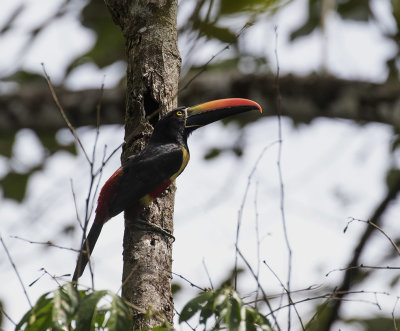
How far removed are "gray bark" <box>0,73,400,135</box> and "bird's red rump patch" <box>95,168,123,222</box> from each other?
1297 millimetres

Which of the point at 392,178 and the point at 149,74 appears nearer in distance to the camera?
the point at 149,74

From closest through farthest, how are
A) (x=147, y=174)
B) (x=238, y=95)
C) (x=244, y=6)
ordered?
(x=244, y=6), (x=147, y=174), (x=238, y=95)

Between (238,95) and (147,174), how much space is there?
178 centimetres

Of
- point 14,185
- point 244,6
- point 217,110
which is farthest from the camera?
point 14,185

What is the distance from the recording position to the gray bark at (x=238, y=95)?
5.23 meters

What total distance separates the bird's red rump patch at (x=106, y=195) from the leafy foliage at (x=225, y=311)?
1.82 m

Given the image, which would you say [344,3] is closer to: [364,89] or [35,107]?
[364,89]

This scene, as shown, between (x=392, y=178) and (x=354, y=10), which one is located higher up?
(x=354, y=10)

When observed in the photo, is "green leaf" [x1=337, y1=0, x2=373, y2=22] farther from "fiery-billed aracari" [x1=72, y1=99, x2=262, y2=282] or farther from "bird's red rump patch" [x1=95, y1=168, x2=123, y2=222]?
"bird's red rump patch" [x1=95, y1=168, x2=123, y2=222]

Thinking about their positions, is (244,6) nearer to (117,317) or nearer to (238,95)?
(117,317)

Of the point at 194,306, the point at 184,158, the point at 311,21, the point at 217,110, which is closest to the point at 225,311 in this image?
the point at 194,306

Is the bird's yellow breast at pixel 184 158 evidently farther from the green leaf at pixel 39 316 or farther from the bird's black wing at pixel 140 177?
the green leaf at pixel 39 316

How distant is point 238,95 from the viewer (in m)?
5.37

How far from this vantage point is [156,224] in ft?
11.3
